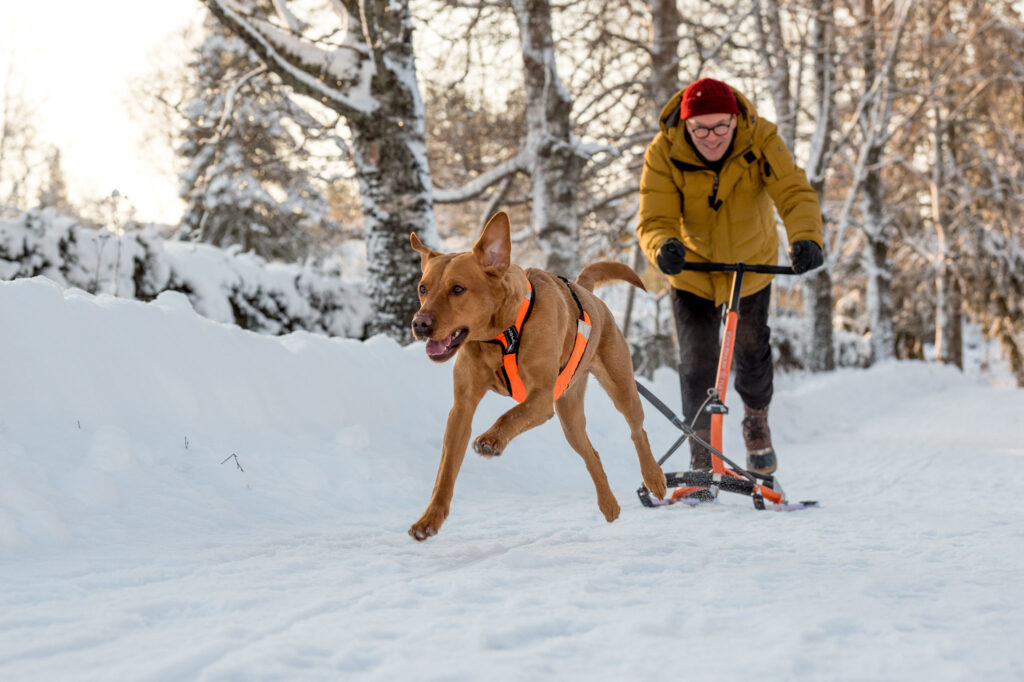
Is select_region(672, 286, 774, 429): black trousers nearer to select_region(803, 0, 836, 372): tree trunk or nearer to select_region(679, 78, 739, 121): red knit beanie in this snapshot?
select_region(679, 78, 739, 121): red knit beanie

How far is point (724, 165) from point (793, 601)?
2.74 metres

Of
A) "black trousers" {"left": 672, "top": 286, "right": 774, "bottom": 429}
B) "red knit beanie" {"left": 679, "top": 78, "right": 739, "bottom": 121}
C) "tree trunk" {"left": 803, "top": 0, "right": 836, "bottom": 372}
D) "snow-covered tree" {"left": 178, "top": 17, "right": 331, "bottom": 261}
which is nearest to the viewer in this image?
"red knit beanie" {"left": 679, "top": 78, "right": 739, "bottom": 121}

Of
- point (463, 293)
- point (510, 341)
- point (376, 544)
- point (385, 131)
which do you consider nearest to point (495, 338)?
point (510, 341)

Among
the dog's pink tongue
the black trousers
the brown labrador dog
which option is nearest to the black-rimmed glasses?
the black trousers

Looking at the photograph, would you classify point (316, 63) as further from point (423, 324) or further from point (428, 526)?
point (428, 526)

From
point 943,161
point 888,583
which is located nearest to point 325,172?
point 888,583

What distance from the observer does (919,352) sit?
78.9 feet

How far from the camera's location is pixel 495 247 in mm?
2973

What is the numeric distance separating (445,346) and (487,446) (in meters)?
0.39

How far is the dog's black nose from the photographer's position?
8.87 ft

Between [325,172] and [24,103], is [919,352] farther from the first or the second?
[24,103]

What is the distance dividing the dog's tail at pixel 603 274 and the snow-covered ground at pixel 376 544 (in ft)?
3.88

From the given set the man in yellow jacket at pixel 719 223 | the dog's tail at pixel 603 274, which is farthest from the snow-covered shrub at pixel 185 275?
the man in yellow jacket at pixel 719 223

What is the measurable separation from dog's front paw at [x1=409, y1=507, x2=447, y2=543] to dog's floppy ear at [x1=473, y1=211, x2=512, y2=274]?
94 centimetres
